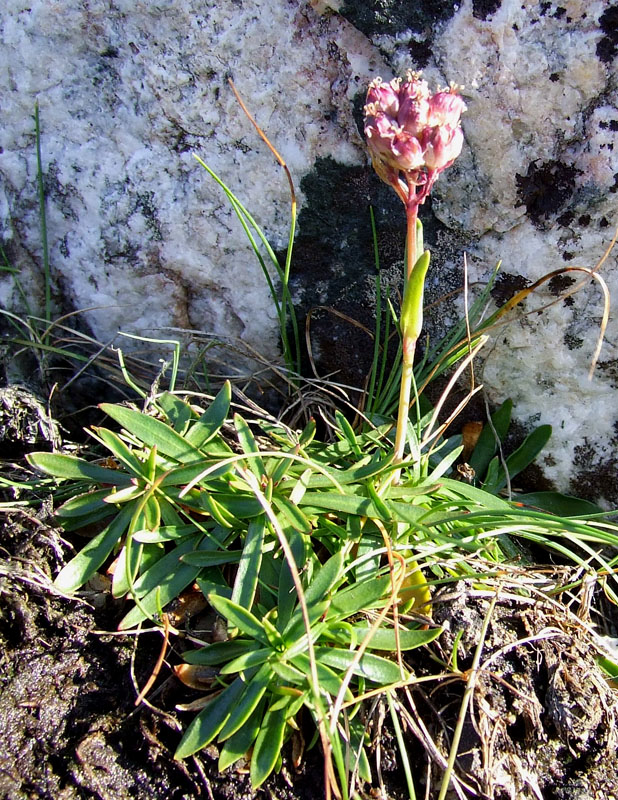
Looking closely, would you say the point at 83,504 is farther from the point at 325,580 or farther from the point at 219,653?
the point at 325,580

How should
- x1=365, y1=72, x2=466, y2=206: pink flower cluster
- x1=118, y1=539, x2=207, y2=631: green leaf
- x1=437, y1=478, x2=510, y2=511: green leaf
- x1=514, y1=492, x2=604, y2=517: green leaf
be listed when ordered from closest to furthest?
1. x1=365, y1=72, x2=466, y2=206: pink flower cluster
2. x1=118, y1=539, x2=207, y2=631: green leaf
3. x1=437, y1=478, x2=510, y2=511: green leaf
4. x1=514, y1=492, x2=604, y2=517: green leaf

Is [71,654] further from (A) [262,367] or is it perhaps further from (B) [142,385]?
(A) [262,367]

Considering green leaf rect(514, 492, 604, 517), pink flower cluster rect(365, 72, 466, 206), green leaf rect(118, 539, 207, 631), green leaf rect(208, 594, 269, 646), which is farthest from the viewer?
green leaf rect(514, 492, 604, 517)

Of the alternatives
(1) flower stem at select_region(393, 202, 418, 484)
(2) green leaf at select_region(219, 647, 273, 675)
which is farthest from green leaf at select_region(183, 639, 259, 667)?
(1) flower stem at select_region(393, 202, 418, 484)

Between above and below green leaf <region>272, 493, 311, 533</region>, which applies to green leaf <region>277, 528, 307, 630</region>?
below

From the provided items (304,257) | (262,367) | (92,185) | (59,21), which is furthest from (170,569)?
(59,21)

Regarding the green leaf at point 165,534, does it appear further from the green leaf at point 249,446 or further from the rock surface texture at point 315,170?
the rock surface texture at point 315,170

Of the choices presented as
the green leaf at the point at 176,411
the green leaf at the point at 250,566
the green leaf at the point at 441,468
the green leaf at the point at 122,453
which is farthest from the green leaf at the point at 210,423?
the green leaf at the point at 441,468

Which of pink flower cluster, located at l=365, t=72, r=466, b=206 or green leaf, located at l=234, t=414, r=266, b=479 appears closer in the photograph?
pink flower cluster, located at l=365, t=72, r=466, b=206

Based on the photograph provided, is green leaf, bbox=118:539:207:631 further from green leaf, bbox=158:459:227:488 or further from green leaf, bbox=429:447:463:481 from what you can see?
green leaf, bbox=429:447:463:481
